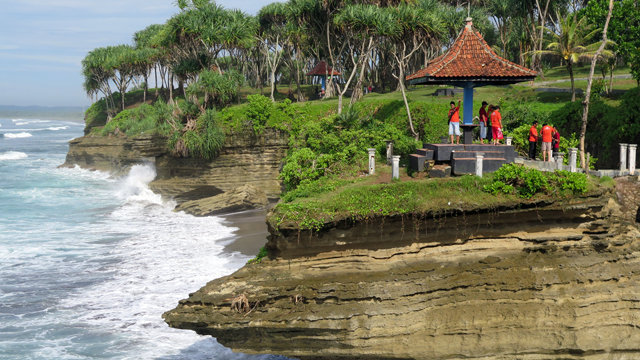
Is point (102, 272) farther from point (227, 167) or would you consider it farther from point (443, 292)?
point (443, 292)

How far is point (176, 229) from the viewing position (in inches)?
988

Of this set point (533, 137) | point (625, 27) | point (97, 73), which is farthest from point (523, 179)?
point (97, 73)

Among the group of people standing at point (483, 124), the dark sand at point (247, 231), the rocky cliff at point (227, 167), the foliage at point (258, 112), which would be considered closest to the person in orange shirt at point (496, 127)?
the group of people standing at point (483, 124)

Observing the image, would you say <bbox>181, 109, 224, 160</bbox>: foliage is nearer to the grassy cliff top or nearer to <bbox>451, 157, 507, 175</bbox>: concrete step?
the grassy cliff top

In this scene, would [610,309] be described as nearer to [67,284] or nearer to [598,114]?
[598,114]

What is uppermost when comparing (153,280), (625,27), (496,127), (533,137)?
(625,27)

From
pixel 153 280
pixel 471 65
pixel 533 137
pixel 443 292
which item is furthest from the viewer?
pixel 153 280

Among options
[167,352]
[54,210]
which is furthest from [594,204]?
[54,210]

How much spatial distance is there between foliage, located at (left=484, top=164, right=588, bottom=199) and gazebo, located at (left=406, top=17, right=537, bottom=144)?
2.91 metres

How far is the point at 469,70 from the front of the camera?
15.2 m

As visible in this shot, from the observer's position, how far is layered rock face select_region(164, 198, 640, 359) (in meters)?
12.2

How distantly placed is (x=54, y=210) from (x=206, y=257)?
15.0 m

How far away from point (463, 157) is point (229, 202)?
1550 centimetres

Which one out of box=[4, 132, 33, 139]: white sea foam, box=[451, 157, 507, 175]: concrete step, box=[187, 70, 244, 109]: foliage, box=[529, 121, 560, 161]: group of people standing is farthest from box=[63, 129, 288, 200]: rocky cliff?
box=[4, 132, 33, 139]: white sea foam
